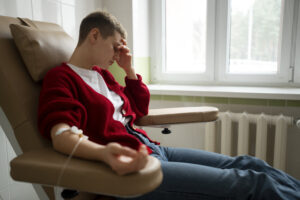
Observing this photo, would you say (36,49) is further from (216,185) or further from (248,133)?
(248,133)

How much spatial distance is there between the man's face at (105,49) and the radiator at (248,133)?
967mm

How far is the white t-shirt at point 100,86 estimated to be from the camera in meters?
1.02

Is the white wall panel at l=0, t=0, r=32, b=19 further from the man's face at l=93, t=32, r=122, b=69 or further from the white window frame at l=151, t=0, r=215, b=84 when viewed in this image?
the white window frame at l=151, t=0, r=215, b=84

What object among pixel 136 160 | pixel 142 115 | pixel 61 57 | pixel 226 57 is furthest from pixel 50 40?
pixel 226 57

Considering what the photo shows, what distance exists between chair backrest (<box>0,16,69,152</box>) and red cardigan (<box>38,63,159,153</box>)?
0.19 ft

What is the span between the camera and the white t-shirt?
3.34ft

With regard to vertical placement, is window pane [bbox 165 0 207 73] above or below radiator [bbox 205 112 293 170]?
above

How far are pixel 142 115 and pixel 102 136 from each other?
365 mm

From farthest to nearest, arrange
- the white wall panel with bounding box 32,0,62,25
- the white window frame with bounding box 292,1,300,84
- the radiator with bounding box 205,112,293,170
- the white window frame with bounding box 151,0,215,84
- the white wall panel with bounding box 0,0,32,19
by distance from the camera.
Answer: the white window frame with bounding box 151,0,215,84 < the white window frame with bounding box 292,1,300,84 < the radiator with bounding box 205,112,293,170 < the white wall panel with bounding box 32,0,62,25 < the white wall panel with bounding box 0,0,32,19

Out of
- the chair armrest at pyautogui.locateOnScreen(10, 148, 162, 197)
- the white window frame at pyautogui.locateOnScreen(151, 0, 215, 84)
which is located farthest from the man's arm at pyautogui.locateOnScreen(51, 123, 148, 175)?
the white window frame at pyautogui.locateOnScreen(151, 0, 215, 84)

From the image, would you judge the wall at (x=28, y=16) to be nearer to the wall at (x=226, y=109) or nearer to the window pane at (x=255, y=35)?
the wall at (x=226, y=109)

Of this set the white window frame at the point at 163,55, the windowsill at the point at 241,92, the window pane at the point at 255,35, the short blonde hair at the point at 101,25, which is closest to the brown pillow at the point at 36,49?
the short blonde hair at the point at 101,25

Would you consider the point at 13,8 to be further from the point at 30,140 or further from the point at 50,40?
A: the point at 30,140

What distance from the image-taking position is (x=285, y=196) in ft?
2.73
